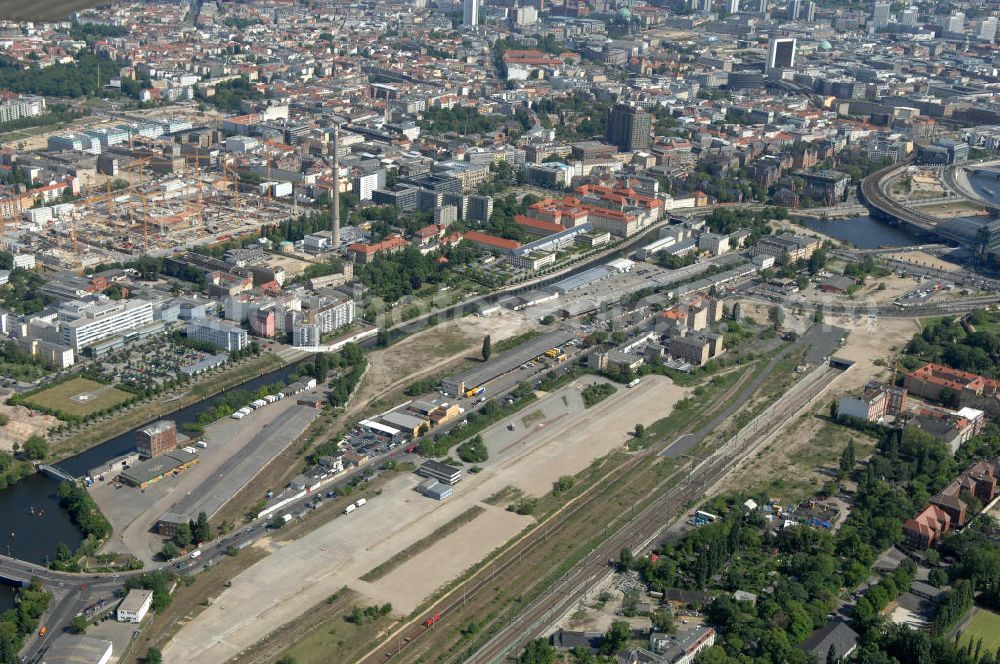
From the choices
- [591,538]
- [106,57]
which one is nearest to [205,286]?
[591,538]

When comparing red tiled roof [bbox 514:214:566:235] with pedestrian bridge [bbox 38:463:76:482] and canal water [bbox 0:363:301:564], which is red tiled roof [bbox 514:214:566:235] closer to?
canal water [bbox 0:363:301:564]

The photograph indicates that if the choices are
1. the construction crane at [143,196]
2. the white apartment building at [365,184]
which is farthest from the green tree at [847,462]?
the white apartment building at [365,184]

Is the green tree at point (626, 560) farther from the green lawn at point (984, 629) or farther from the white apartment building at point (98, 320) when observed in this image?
the white apartment building at point (98, 320)

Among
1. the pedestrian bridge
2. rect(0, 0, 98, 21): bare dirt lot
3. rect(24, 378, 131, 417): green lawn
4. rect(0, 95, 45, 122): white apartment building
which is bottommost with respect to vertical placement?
the pedestrian bridge

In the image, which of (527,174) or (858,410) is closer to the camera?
(858,410)

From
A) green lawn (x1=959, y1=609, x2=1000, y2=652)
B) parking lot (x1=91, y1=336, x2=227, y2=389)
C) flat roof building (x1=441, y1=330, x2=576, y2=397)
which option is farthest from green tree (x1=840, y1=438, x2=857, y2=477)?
parking lot (x1=91, y1=336, x2=227, y2=389)

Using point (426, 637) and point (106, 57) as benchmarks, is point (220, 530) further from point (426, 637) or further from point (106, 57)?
point (106, 57)
